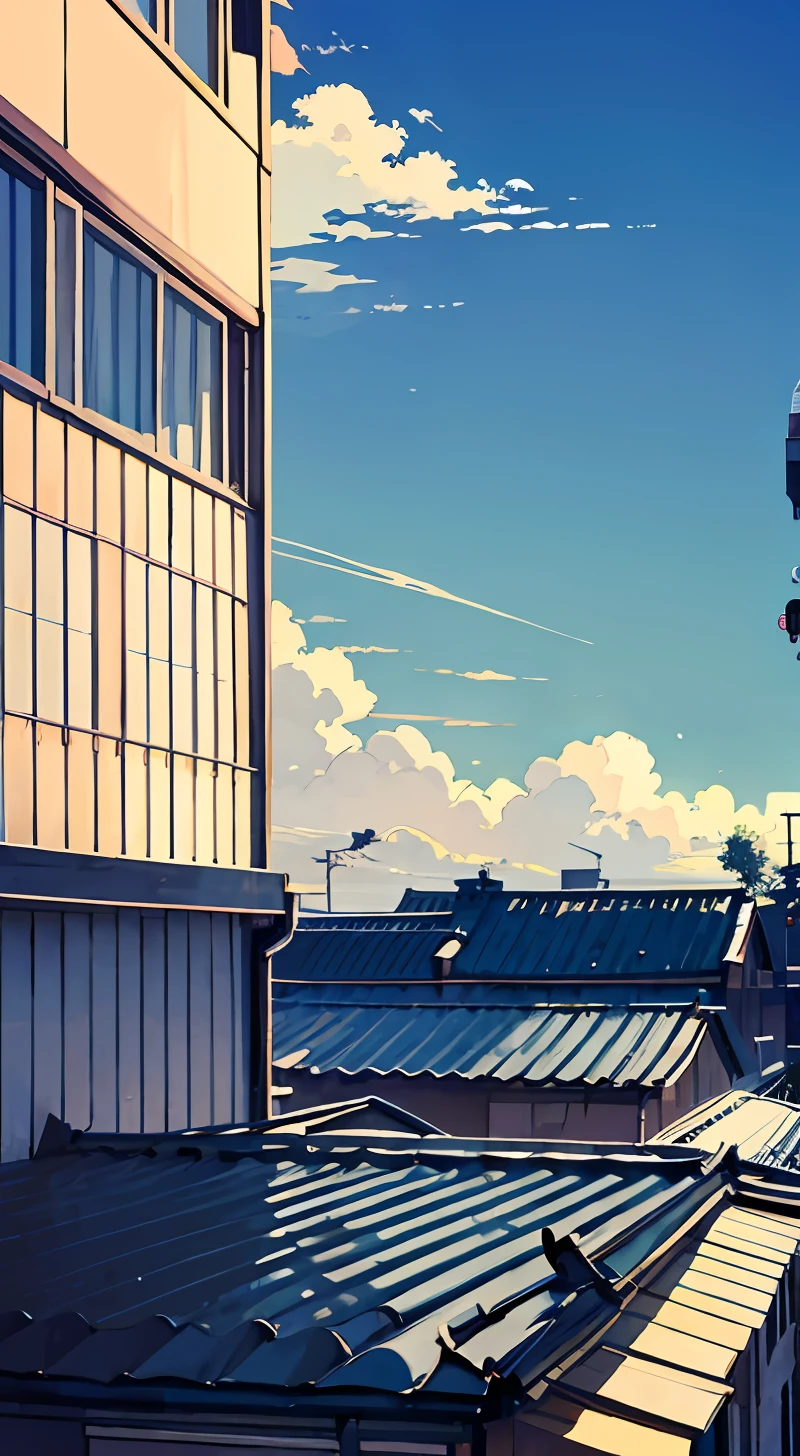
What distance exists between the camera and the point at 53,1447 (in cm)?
657

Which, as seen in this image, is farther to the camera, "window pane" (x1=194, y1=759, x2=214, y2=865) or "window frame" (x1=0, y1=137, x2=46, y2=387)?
"window pane" (x1=194, y1=759, x2=214, y2=865)

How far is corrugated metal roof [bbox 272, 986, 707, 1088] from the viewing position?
2639cm

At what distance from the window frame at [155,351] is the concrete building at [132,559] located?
0.03m

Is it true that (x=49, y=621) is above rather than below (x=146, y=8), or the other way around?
below

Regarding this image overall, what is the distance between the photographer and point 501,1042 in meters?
28.1

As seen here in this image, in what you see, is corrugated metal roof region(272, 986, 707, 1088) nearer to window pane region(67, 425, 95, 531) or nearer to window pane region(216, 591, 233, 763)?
window pane region(216, 591, 233, 763)

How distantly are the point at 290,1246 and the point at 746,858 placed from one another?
104 metres

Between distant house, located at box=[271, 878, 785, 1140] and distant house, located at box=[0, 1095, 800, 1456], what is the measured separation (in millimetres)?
15968

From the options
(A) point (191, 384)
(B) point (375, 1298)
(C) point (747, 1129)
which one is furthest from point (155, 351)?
(C) point (747, 1129)

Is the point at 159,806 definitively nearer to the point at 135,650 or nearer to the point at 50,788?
the point at 135,650

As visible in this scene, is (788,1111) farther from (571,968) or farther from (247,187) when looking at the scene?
(247,187)

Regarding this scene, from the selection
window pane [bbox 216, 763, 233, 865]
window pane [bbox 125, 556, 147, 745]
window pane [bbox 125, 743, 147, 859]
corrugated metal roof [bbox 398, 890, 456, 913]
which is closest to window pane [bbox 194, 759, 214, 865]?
window pane [bbox 216, 763, 233, 865]

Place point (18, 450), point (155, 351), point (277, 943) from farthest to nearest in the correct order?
point (277, 943)
point (155, 351)
point (18, 450)

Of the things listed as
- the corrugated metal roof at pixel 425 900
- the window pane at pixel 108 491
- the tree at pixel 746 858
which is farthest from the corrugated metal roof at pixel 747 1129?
the tree at pixel 746 858
